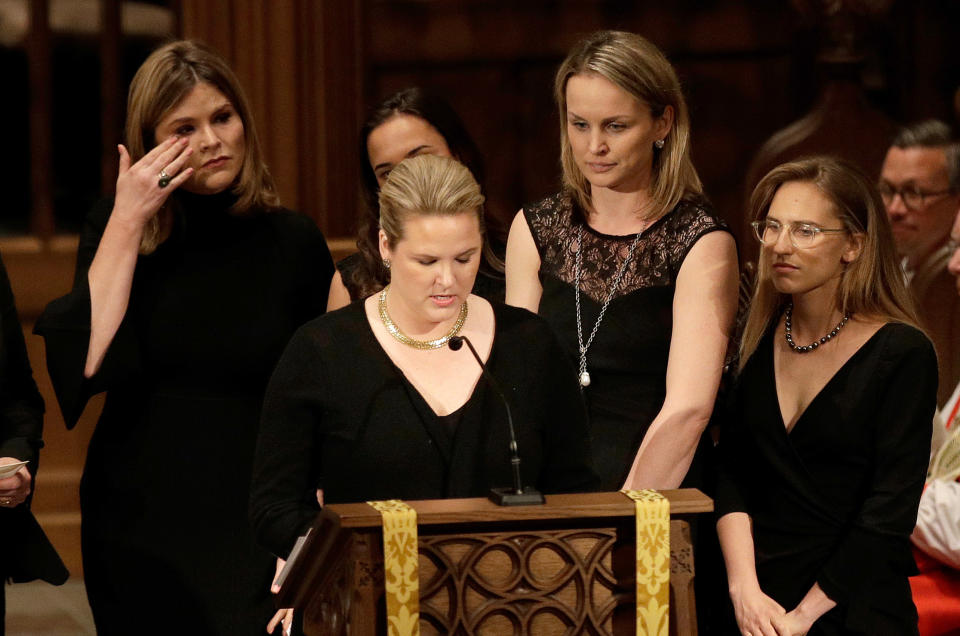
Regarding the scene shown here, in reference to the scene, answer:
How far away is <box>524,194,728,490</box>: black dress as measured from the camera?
2842mm

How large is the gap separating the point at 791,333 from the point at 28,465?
162 centimetres

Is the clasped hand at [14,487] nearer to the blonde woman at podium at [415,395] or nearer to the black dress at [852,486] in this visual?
the blonde woman at podium at [415,395]

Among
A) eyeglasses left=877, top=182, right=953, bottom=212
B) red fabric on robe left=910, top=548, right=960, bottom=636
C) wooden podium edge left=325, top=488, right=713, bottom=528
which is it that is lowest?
red fabric on robe left=910, top=548, right=960, bottom=636

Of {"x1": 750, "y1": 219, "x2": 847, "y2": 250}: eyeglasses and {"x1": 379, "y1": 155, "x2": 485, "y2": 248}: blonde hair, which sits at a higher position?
{"x1": 379, "y1": 155, "x2": 485, "y2": 248}: blonde hair

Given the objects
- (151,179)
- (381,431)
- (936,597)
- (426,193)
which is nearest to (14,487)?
(151,179)

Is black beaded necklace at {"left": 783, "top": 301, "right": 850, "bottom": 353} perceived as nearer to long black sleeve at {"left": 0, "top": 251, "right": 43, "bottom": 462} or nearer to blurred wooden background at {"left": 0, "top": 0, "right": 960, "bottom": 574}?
long black sleeve at {"left": 0, "top": 251, "right": 43, "bottom": 462}

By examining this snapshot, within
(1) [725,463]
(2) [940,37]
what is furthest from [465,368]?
(2) [940,37]

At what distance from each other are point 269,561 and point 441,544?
1.25 m

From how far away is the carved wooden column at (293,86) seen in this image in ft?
15.6

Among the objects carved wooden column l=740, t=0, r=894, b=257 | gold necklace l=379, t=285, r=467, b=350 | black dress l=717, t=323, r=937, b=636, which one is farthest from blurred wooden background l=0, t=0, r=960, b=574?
gold necklace l=379, t=285, r=467, b=350

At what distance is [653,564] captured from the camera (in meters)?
2.05

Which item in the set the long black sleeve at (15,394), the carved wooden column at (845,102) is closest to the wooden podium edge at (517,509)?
the long black sleeve at (15,394)

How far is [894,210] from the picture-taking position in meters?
4.45

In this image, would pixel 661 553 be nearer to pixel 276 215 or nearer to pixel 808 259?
pixel 808 259
